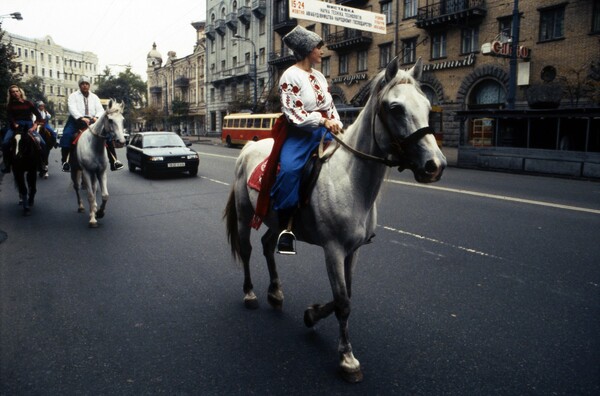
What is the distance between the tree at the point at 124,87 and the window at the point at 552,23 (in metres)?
69.6

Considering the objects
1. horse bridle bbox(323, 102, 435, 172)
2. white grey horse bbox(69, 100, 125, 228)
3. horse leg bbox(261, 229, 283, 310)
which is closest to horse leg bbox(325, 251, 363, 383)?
horse bridle bbox(323, 102, 435, 172)

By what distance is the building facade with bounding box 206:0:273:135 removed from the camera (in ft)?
158

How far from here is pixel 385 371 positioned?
2.97m

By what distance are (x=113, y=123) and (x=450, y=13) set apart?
25652mm

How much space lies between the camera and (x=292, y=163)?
3.29 m

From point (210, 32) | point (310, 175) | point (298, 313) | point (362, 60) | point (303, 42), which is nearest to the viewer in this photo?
A: point (310, 175)

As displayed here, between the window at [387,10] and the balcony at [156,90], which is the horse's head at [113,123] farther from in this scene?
the balcony at [156,90]

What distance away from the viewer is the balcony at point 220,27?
5694 centimetres

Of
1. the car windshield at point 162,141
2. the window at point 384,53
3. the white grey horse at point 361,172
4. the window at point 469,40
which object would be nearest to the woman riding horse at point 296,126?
the white grey horse at point 361,172

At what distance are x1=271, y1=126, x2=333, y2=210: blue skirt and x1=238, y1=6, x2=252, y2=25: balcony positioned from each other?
52.5m

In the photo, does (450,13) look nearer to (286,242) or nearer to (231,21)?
(286,242)

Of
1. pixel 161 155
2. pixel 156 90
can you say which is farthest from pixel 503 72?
pixel 156 90

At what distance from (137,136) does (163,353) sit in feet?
→ 49.8

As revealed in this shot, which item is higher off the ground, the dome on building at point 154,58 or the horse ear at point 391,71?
the dome on building at point 154,58
